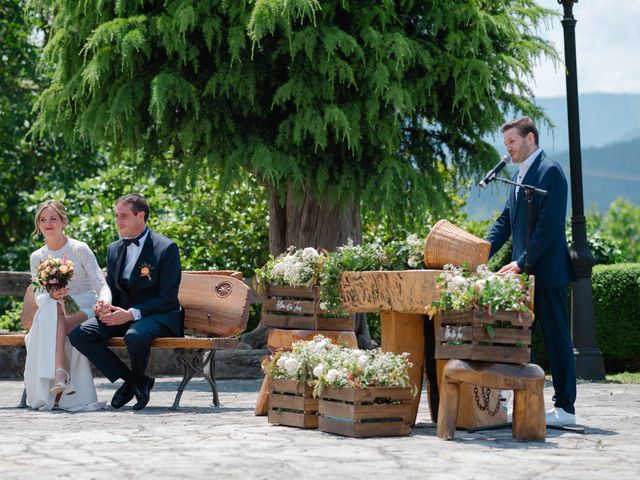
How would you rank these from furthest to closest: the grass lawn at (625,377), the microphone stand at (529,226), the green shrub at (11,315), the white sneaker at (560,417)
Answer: the green shrub at (11,315) → the grass lawn at (625,377) → the white sneaker at (560,417) → the microphone stand at (529,226)

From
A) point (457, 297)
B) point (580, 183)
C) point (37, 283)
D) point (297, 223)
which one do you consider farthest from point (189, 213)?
point (457, 297)

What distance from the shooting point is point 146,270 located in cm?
906

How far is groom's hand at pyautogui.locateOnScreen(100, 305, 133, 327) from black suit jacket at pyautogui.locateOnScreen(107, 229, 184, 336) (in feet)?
0.42

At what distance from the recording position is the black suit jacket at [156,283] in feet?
29.8

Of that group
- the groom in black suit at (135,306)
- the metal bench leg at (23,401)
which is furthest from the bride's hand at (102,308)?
the metal bench leg at (23,401)

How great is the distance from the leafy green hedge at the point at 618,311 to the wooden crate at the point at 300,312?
18.4 feet

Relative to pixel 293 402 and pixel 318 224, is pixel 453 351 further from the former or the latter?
pixel 318 224

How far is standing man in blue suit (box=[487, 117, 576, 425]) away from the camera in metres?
7.56

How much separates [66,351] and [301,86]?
11.8 ft

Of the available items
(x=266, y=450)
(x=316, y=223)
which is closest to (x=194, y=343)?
(x=266, y=450)

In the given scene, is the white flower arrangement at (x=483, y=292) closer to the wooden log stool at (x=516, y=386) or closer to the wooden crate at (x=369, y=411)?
the wooden log stool at (x=516, y=386)

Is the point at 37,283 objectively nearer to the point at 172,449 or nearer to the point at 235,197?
the point at 172,449

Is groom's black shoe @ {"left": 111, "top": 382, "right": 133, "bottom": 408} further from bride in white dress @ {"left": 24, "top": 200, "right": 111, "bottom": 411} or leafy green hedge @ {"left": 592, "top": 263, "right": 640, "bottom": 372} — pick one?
leafy green hedge @ {"left": 592, "top": 263, "right": 640, "bottom": 372}

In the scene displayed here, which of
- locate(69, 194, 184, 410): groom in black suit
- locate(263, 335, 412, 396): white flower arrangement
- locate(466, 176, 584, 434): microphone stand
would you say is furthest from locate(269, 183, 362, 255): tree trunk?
locate(466, 176, 584, 434): microphone stand
